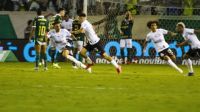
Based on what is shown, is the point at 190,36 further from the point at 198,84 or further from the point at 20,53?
the point at 20,53

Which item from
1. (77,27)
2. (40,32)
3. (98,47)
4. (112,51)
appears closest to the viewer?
(98,47)

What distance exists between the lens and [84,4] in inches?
1135

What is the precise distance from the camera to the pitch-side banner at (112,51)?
29.9 m

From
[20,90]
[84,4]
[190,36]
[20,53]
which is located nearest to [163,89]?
[20,90]

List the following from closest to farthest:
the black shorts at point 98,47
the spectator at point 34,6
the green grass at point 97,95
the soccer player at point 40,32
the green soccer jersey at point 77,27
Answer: the green grass at point 97,95, the black shorts at point 98,47, the soccer player at point 40,32, the green soccer jersey at point 77,27, the spectator at point 34,6

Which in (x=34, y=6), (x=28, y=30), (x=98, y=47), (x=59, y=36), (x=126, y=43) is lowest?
(x=98, y=47)

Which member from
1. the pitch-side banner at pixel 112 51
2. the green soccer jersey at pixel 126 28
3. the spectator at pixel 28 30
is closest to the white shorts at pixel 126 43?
the green soccer jersey at pixel 126 28

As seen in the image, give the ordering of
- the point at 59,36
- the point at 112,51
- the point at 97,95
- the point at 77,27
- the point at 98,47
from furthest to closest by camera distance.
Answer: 1. the point at 112,51
2. the point at 77,27
3. the point at 59,36
4. the point at 98,47
5. the point at 97,95

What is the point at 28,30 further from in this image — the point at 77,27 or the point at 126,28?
the point at 77,27

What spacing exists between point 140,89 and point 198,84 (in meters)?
2.54

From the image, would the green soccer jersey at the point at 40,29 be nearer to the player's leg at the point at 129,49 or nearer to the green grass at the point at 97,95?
the green grass at the point at 97,95

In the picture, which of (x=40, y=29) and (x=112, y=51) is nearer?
(x=40, y=29)

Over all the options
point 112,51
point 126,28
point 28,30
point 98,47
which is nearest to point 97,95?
point 98,47

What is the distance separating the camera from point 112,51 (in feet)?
99.6
